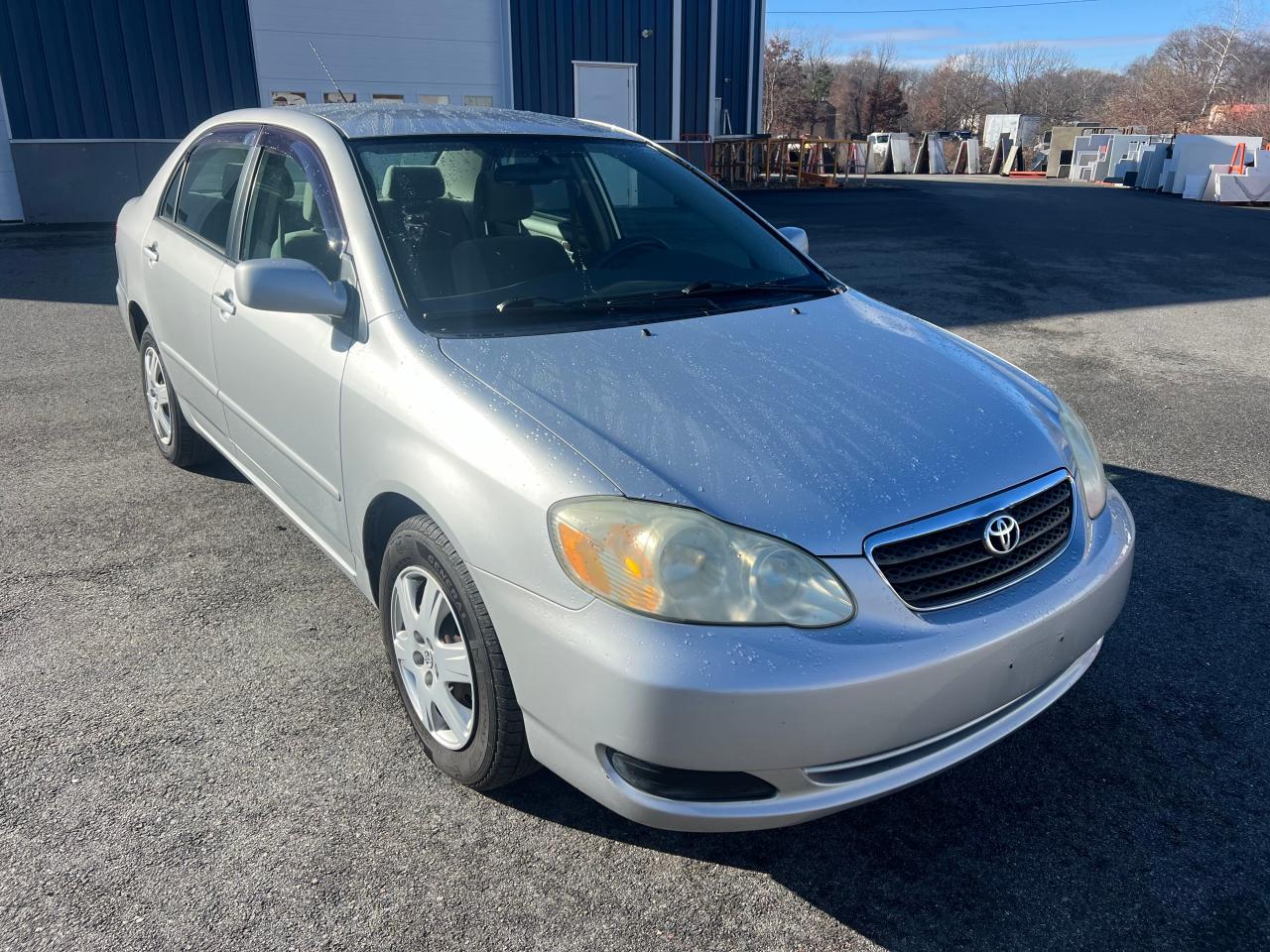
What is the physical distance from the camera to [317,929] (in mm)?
2016

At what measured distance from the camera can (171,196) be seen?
416 centimetres

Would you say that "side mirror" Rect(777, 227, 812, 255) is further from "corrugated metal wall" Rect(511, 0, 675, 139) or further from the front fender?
"corrugated metal wall" Rect(511, 0, 675, 139)

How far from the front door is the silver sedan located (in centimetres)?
2

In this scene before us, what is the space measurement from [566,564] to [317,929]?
0.96m

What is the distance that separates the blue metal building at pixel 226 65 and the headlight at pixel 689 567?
14.8 meters

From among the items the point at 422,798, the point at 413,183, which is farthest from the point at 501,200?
the point at 422,798

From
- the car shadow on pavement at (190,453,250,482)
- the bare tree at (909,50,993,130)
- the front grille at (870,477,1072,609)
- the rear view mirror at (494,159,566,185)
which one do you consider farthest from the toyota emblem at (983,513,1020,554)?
the bare tree at (909,50,993,130)

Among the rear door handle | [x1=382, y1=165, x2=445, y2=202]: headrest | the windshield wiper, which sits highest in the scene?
[x1=382, y1=165, x2=445, y2=202]: headrest

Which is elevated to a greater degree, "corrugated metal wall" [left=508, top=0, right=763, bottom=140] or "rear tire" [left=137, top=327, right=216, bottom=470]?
"corrugated metal wall" [left=508, top=0, right=763, bottom=140]

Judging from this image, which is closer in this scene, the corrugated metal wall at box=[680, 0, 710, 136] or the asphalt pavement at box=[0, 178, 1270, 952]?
the asphalt pavement at box=[0, 178, 1270, 952]

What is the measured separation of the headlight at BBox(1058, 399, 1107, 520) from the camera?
2490mm

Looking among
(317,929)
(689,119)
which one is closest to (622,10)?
(689,119)

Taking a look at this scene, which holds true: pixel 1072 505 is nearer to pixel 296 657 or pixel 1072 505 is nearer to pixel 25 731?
pixel 296 657

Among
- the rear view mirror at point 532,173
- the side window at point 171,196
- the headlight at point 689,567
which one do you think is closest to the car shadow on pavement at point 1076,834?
the headlight at point 689,567
